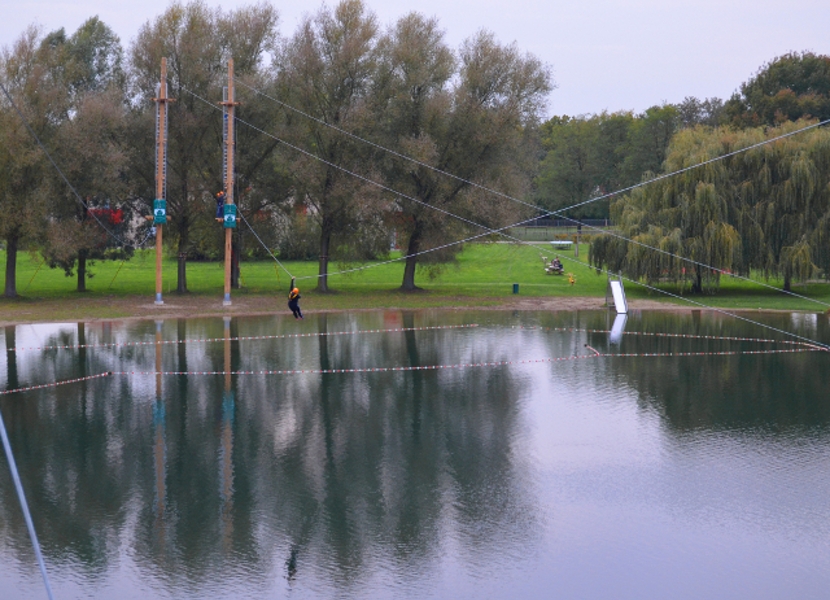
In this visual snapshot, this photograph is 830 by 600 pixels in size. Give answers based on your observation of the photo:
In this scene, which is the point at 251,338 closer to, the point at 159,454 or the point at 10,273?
the point at 159,454

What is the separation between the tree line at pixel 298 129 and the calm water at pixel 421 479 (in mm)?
17284

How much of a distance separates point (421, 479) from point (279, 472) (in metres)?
2.38

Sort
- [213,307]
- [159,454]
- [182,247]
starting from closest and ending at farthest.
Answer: [159,454] → [213,307] → [182,247]

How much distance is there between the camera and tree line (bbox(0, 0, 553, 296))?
41625 millimetres

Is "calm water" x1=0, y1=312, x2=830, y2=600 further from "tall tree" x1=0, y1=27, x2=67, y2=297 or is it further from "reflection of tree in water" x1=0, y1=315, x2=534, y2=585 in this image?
"tall tree" x1=0, y1=27, x2=67, y2=297

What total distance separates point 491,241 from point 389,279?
10078 mm

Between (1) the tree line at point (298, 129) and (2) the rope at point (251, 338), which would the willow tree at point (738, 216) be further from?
(2) the rope at point (251, 338)

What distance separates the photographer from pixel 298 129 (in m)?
43.9

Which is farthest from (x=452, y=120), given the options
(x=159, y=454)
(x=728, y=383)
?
(x=159, y=454)

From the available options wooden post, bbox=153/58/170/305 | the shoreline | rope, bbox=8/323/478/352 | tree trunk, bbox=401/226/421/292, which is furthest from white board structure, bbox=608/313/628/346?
wooden post, bbox=153/58/170/305

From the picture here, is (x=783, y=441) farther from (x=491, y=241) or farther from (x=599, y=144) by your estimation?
(x=599, y=144)

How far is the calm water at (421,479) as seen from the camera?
38.2 feet

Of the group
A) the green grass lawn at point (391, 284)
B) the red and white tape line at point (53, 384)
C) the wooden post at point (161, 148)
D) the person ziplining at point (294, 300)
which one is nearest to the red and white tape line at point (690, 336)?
the person ziplining at point (294, 300)

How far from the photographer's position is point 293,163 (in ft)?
141
